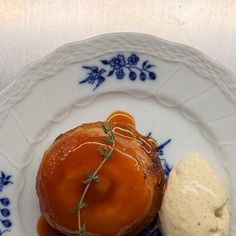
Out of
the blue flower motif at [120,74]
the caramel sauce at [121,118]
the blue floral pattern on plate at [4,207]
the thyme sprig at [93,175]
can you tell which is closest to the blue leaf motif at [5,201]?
the blue floral pattern on plate at [4,207]

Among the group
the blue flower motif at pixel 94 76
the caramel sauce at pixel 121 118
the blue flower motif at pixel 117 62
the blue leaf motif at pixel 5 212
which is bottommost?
the blue leaf motif at pixel 5 212

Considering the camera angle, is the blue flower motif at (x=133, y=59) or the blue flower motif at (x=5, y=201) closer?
the blue flower motif at (x=5, y=201)

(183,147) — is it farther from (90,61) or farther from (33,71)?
(33,71)

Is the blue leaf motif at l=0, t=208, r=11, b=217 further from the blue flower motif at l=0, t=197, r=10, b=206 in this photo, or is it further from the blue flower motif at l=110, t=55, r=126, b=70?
the blue flower motif at l=110, t=55, r=126, b=70

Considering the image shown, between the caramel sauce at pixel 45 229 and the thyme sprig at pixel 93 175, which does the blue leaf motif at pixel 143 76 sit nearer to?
the thyme sprig at pixel 93 175

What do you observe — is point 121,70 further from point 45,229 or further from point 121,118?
point 45,229
